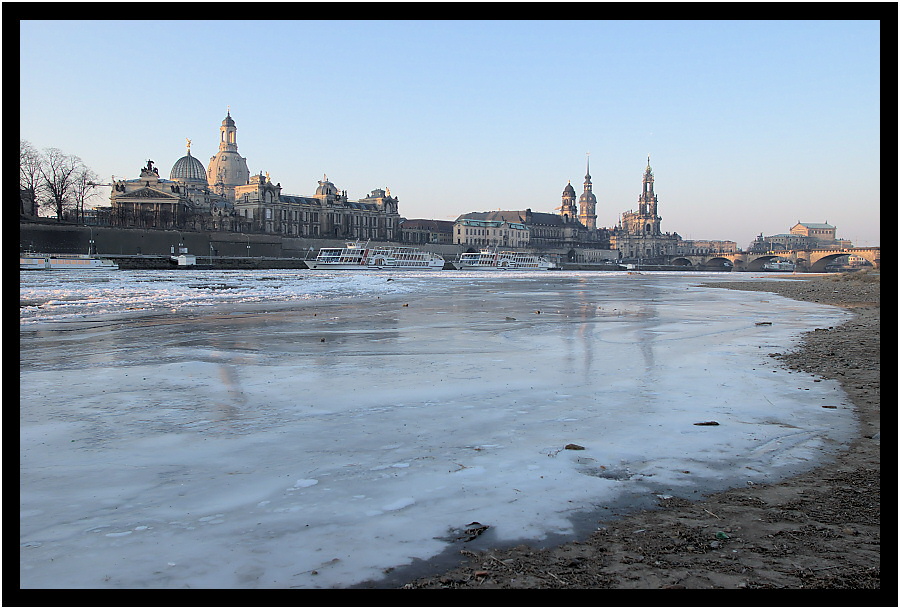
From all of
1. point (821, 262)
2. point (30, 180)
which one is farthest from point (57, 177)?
point (821, 262)

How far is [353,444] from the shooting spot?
4.86 metres

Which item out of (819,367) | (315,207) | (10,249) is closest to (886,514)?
(10,249)

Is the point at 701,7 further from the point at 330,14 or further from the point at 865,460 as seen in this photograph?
the point at 865,460

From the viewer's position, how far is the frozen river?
3.10 meters

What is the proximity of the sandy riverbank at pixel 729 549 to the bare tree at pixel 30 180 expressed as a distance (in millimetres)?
71190

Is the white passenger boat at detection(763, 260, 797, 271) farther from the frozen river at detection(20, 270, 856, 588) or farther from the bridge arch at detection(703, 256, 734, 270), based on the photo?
the frozen river at detection(20, 270, 856, 588)

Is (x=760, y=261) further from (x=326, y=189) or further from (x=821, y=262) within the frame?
(x=326, y=189)

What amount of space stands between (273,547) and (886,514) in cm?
266

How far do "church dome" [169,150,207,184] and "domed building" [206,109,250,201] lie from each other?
17.1m

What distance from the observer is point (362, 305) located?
20.0 m

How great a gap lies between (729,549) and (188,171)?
13428 cm

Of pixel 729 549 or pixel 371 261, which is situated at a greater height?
pixel 371 261

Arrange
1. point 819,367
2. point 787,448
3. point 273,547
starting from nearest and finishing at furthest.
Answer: point 273,547 < point 787,448 < point 819,367

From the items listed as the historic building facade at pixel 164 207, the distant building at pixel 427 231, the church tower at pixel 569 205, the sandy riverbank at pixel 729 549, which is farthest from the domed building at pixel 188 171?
the sandy riverbank at pixel 729 549
